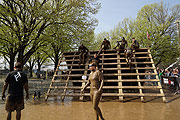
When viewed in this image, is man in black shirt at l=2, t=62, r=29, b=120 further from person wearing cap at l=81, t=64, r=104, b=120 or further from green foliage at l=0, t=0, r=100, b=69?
green foliage at l=0, t=0, r=100, b=69

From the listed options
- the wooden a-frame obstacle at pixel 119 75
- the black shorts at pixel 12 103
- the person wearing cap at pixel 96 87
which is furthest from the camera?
the wooden a-frame obstacle at pixel 119 75

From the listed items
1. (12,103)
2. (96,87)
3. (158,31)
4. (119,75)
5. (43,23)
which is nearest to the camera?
(12,103)

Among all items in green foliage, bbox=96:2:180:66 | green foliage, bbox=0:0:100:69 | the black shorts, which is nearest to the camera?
the black shorts

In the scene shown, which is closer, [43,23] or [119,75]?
[119,75]

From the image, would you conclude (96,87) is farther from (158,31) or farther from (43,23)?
(158,31)

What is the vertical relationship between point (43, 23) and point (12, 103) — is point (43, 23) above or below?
above

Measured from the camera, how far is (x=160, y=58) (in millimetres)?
27750

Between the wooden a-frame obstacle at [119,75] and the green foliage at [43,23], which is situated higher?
the green foliage at [43,23]

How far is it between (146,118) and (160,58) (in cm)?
2608

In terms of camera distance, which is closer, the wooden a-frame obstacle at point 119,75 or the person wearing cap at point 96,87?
the person wearing cap at point 96,87

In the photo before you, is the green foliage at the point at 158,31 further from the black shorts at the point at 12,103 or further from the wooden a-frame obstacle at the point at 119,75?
the black shorts at the point at 12,103

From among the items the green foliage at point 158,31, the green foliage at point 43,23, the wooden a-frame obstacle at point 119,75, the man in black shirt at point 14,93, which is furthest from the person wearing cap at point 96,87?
the green foliage at point 158,31

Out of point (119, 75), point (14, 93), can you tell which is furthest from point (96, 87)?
point (119, 75)

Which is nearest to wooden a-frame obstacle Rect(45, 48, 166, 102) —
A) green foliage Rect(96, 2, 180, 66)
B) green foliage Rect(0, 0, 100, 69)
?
green foliage Rect(0, 0, 100, 69)
